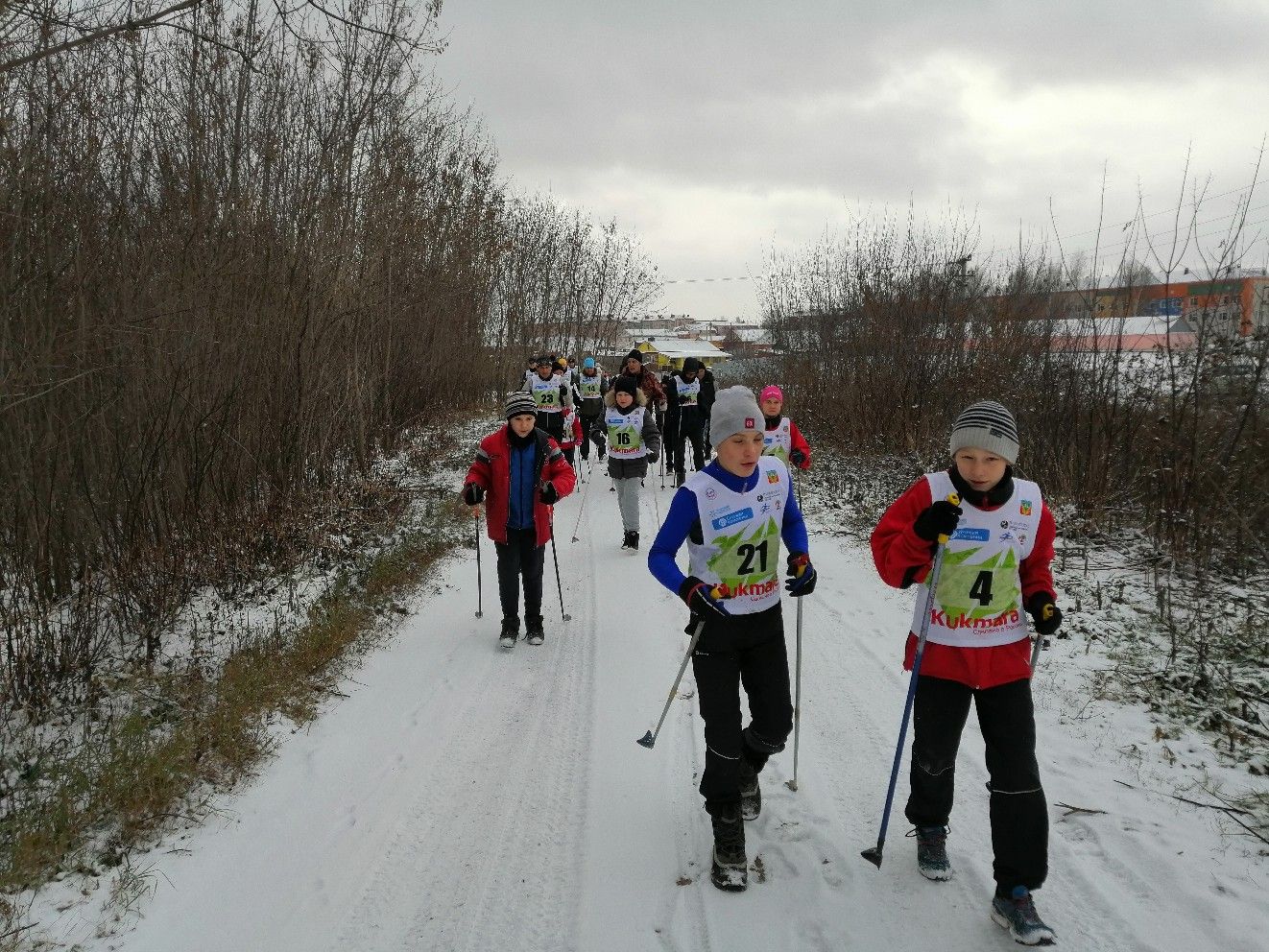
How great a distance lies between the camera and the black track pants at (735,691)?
136 inches

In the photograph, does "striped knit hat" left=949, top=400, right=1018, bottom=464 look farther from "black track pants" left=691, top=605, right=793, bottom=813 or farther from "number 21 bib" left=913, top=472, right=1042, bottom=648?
"black track pants" left=691, top=605, right=793, bottom=813

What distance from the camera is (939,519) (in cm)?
302

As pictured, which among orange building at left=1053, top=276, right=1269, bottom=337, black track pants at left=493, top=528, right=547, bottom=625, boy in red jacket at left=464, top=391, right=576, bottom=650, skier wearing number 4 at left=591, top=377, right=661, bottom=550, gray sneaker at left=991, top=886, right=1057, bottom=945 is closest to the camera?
gray sneaker at left=991, top=886, right=1057, bottom=945

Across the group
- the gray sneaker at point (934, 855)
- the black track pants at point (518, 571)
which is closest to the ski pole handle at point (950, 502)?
the gray sneaker at point (934, 855)

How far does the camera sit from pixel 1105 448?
340 inches

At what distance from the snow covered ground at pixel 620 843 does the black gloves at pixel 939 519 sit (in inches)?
62.2

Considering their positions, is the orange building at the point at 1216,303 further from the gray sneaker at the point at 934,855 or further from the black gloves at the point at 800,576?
the gray sneaker at the point at 934,855

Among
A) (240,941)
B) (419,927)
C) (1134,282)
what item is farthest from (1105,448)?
(240,941)

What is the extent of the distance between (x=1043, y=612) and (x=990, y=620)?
0.65ft

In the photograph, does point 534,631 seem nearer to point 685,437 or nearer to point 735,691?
point 735,691

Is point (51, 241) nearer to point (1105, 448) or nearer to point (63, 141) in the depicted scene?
point (63, 141)

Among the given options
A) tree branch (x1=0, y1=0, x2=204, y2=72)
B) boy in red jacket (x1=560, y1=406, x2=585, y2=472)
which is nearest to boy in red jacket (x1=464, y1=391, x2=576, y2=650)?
tree branch (x1=0, y1=0, x2=204, y2=72)

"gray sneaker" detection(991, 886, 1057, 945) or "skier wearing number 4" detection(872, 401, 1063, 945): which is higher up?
"skier wearing number 4" detection(872, 401, 1063, 945)

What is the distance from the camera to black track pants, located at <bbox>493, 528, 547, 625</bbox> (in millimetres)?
6543
